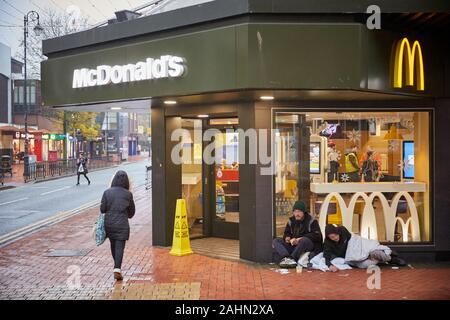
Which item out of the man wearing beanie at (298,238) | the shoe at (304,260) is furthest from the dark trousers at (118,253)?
the shoe at (304,260)

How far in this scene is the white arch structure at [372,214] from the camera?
399 inches

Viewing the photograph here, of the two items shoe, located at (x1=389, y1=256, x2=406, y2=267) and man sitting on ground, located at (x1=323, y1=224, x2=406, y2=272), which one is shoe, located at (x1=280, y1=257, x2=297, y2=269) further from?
shoe, located at (x1=389, y1=256, x2=406, y2=267)

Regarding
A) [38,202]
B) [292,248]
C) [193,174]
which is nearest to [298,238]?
[292,248]

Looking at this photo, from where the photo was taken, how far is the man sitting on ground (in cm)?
900

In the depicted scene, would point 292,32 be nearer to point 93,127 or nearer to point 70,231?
point 70,231

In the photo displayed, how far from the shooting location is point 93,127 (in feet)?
180

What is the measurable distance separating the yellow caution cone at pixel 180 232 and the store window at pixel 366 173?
2.13 m

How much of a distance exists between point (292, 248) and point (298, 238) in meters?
0.23

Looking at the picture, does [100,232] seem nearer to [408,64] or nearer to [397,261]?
[397,261]

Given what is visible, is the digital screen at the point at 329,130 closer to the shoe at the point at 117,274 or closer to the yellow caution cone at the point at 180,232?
the yellow caution cone at the point at 180,232

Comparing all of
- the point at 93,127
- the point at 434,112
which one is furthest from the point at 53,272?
the point at 93,127

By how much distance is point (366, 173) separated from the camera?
10203 mm
